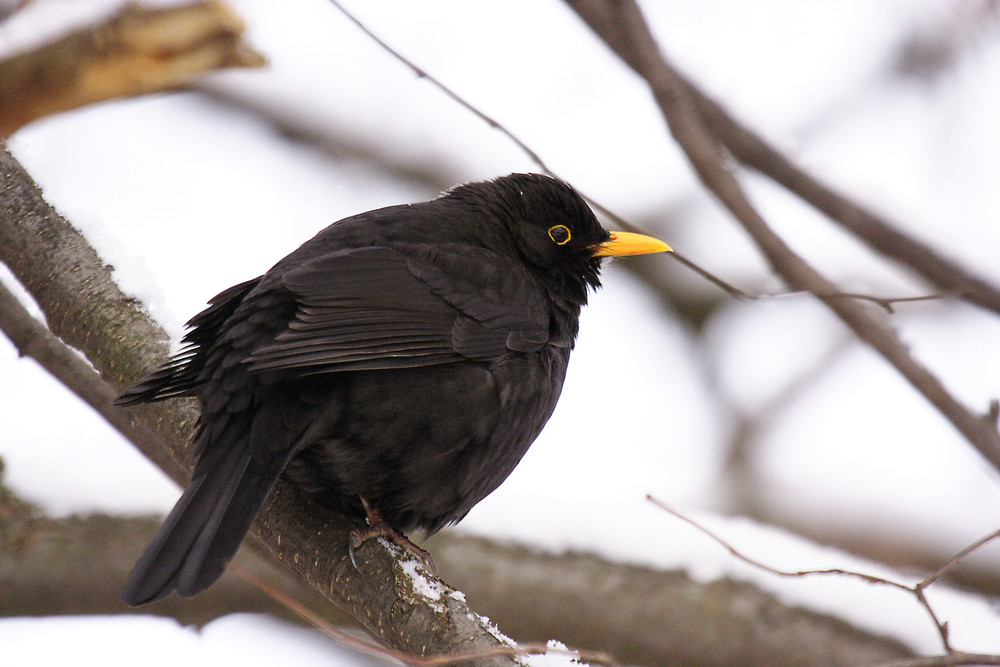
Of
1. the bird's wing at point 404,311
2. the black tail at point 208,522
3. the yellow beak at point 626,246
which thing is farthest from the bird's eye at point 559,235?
the black tail at point 208,522

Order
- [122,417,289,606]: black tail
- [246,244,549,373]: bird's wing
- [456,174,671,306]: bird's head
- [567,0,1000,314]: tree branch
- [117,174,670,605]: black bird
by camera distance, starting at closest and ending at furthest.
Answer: [122,417,289,606]: black tail < [117,174,670,605]: black bird < [246,244,549,373]: bird's wing < [567,0,1000,314]: tree branch < [456,174,671,306]: bird's head

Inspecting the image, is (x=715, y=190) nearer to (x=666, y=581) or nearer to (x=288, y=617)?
(x=666, y=581)

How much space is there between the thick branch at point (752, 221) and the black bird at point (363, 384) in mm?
851

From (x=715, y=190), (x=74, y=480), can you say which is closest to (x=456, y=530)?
Result: (x=74, y=480)

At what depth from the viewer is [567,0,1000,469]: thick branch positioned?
2848 mm

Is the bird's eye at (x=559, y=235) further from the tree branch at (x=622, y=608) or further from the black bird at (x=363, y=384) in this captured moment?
the tree branch at (x=622, y=608)

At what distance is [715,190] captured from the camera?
313cm

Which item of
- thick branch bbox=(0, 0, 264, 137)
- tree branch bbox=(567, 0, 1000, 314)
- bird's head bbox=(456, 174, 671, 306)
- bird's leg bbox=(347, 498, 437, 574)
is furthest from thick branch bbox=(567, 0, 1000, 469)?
thick branch bbox=(0, 0, 264, 137)

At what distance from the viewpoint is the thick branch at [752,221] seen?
2.85 meters

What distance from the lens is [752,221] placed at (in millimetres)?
3053

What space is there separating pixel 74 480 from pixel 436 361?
82.9 inches

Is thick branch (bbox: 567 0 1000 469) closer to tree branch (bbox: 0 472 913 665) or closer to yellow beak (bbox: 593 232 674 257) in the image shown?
yellow beak (bbox: 593 232 674 257)

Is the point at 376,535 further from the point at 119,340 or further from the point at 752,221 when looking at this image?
the point at 752,221

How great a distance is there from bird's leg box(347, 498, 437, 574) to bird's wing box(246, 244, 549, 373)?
1.58ft
